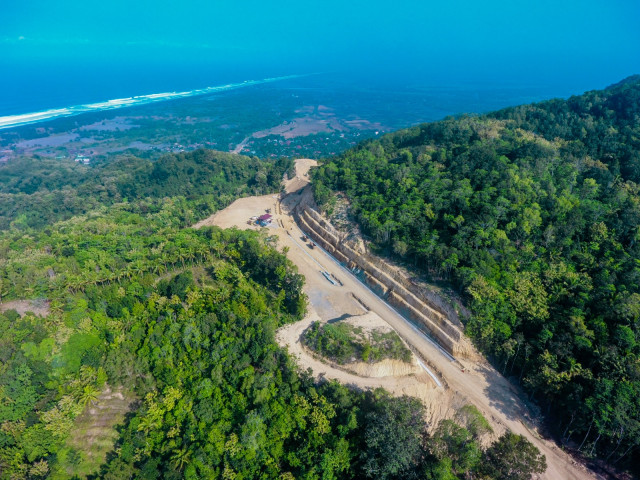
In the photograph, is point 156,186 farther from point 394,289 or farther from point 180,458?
point 180,458

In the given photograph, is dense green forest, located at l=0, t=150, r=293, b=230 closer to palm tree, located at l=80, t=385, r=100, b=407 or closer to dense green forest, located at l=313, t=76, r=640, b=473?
dense green forest, located at l=313, t=76, r=640, b=473

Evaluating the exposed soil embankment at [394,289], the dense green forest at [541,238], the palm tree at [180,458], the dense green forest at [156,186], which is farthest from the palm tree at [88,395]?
the dense green forest at [156,186]

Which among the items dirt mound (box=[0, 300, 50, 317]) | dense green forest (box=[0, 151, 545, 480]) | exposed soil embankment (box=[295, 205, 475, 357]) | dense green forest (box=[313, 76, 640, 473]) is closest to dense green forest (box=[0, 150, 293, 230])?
dense green forest (box=[313, 76, 640, 473])

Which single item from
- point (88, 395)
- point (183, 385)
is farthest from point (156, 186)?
point (183, 385)

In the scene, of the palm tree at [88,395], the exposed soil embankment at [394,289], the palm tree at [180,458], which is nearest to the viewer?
the palm tree at [180,458]

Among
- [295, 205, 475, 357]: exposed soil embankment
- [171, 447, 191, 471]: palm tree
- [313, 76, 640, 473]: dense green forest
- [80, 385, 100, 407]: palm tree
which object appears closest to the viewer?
[313, 76, 640, 473]: dense green forest

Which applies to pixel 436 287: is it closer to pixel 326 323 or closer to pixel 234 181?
pixel 326 323

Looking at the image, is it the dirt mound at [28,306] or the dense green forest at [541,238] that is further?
the dirt mound at [28,306]

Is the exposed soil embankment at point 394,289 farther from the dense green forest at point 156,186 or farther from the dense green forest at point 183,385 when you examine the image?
the dense green forest at point 156,186
